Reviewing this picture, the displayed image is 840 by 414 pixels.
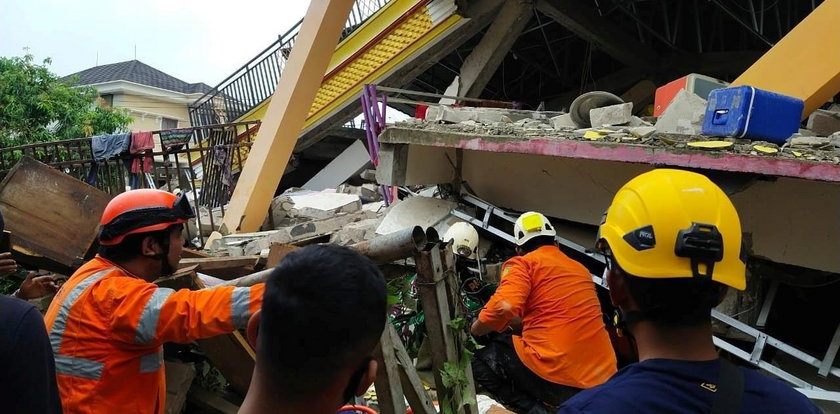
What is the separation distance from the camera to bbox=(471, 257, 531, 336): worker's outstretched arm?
10.7 ft

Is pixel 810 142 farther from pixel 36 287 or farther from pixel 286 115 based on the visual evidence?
pixel 286 115

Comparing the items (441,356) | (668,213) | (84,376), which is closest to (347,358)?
(668,213)

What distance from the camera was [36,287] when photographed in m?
3.31

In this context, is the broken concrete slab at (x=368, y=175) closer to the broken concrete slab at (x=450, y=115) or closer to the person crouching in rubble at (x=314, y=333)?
the broken concrete slab at (x=450, y=115)

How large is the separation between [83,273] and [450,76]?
1281 cm

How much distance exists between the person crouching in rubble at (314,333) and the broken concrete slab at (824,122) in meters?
4.71

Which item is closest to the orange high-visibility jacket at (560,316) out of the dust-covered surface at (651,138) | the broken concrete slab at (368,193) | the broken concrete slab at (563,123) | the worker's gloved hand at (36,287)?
the dust-covered surface at (651,138)

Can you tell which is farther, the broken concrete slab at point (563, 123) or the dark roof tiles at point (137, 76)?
the dark roof tiles at point (137, 76)

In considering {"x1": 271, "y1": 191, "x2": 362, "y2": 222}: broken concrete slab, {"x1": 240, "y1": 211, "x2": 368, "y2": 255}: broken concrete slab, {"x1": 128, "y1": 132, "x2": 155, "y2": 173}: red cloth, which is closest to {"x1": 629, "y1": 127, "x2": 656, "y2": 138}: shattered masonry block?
{"x1": 240, "y1": 211, "x2": 368, "y2": 255}: broken concrete slab

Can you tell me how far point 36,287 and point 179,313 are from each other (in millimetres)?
2186

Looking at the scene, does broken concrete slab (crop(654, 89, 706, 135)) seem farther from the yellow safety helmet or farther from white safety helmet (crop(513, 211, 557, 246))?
the yellow safety helmet

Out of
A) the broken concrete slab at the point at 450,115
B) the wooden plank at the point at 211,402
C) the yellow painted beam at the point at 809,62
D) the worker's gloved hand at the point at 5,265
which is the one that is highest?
the yellow painted beam at the point at 809,62

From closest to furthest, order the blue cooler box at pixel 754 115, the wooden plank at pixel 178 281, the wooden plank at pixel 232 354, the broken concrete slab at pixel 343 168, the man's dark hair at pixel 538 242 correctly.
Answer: the wooden plank at pixel 178 281 → the wooden plank at pixel 232 354 → the blue cooler box at pixel 754 115 → the man's dark hair at pixel 538 242 → the broken concrete slab at pixel 343 168

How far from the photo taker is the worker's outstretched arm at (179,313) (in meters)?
1.73
